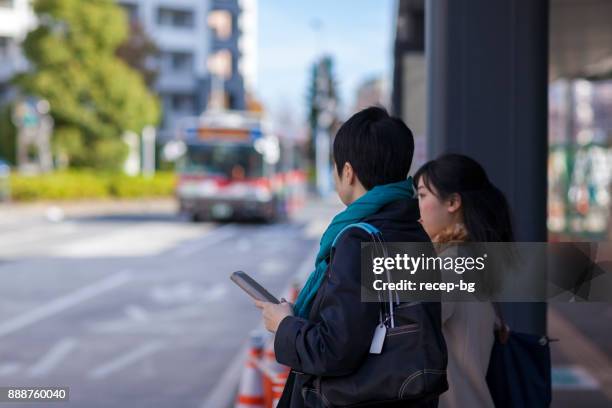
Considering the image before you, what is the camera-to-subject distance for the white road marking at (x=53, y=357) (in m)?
7.83

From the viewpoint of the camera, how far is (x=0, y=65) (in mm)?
64375

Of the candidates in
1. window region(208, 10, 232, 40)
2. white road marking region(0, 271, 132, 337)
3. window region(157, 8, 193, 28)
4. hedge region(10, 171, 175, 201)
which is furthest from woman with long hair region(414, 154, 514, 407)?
window region(208, 10, 232, 40)

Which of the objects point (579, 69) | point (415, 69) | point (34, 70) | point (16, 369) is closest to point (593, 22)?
point (415, 69)

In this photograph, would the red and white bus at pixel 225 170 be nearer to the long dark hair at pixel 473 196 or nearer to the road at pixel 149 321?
the road at pixel 149 321

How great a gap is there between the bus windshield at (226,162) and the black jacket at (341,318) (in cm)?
2459

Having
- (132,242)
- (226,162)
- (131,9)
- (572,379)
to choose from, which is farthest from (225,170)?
(131,9)

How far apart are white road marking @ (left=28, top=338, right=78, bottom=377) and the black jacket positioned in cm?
568

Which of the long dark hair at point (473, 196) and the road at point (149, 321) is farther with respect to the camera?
the road at point (149, 321)

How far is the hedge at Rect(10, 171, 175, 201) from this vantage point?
34594 mm

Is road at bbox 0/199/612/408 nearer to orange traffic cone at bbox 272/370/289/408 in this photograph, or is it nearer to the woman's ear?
the woman's ear

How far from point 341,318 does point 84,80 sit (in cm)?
4066

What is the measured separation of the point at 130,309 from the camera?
37.4 feet

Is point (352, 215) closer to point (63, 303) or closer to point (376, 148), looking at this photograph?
point (376, 148)

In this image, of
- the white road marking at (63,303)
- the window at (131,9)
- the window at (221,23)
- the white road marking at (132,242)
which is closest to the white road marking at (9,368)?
the white road marking at (63,303)
